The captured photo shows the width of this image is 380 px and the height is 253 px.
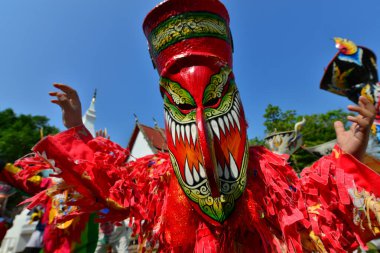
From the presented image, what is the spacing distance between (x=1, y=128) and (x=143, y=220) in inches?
596

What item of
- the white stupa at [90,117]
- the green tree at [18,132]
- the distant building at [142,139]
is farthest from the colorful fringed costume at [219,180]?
the white stupa at [90,117]

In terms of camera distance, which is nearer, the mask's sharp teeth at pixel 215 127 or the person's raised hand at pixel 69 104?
the mask's sharp teeth at pixel 215 127

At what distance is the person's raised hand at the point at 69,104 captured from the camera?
4.72 feet

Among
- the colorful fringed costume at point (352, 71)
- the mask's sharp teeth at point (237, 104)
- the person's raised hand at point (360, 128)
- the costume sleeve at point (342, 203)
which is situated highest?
the colorful fringed costume at point (352, 71)

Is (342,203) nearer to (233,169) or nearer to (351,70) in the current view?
(233,169)

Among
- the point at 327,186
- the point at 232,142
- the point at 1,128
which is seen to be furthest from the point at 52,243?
the point at 1,128

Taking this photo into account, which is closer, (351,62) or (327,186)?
(327,186)

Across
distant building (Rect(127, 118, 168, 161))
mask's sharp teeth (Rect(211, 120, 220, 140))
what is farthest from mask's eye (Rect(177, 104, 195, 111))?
distant building (Rect(127, 118, 168, 161))

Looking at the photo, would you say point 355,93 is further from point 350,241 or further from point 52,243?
point 52,243

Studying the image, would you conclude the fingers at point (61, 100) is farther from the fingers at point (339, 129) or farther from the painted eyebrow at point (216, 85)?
the fingers at point (339, 129)

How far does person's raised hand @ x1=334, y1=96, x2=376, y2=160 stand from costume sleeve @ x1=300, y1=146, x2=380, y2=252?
0.17 ft

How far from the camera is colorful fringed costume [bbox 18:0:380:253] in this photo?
3.24 feet

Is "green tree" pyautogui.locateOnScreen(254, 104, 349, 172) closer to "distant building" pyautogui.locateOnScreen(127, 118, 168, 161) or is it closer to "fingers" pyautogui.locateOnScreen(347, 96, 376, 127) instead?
"distant building" pyautogui.locateOnScreen(127, 118, 168, 161)

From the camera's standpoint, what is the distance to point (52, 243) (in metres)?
1.78
